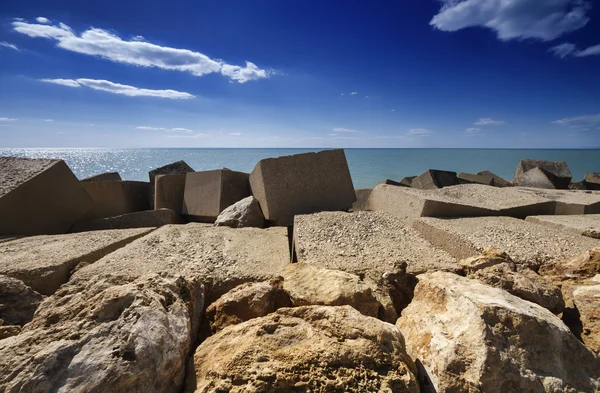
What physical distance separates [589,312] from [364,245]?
53.6 inches

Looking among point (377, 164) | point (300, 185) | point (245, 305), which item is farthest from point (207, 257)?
point (377, 164)

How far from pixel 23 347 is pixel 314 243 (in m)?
1.84

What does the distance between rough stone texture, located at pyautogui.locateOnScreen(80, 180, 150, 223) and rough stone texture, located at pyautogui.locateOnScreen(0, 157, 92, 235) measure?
1.33ft

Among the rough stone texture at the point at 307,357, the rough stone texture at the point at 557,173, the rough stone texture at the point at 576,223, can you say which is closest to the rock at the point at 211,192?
the rough stone texture at the point at 307,357

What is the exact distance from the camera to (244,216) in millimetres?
3510

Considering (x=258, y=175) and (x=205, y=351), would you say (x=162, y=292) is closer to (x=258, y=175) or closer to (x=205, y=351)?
(x=205, y=351)

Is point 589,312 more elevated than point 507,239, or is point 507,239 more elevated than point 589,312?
point 507,239

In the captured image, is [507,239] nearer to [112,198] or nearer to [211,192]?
[211,192]

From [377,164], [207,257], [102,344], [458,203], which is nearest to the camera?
[102,344]

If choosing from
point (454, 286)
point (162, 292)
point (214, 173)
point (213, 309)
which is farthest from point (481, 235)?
point (214, 173)

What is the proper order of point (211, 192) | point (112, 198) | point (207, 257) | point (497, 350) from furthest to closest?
1. point (112, 198)
2. point (211, 192)
3. point (207, 257)
4. point (497, 350)

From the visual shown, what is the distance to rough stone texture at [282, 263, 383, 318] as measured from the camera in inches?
61.4

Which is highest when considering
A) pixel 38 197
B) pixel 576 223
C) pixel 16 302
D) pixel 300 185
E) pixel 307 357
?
pixel 300 185

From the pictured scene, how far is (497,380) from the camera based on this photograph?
1.12m
